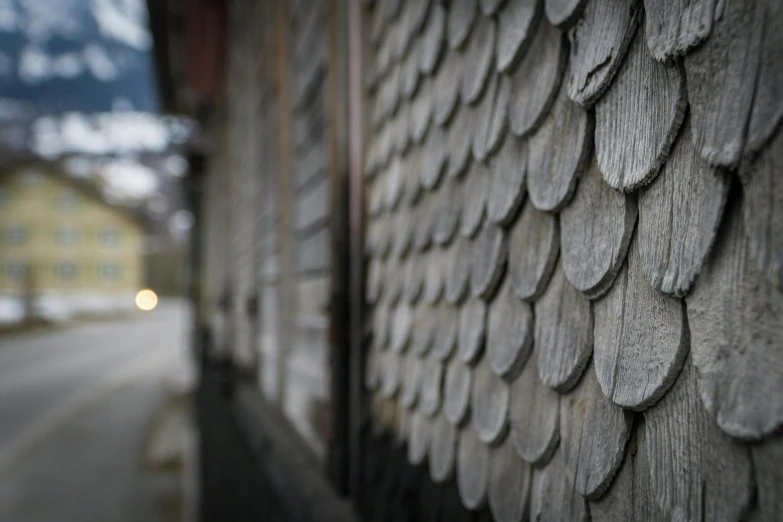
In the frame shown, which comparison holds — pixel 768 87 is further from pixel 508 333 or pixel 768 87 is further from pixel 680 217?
pixel 508 333

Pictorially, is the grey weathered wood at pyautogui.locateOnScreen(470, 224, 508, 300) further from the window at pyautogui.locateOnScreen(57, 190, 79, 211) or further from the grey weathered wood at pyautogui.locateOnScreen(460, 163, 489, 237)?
the window at pyautogui.locateOnScreen(57, 190, 79, 211)

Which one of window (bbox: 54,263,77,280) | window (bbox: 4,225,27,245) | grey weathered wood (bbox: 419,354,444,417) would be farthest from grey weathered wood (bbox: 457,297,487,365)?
window (bbox: 54,263,77,280)

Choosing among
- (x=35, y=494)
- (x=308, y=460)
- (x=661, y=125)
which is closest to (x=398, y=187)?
(x=661, y=125)

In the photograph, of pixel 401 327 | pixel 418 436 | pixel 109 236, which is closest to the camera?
pixel 418 436

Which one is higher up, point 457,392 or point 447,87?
point 447,87

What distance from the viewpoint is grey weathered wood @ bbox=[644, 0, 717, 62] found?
0.56 meters

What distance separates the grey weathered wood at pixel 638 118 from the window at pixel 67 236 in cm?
4637

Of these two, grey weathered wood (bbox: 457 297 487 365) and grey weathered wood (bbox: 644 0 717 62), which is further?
grey weathered wood (bbox: 457 297 487 365)

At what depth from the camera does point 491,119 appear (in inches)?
40.3

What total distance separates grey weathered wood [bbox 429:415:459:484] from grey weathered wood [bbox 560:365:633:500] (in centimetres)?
39

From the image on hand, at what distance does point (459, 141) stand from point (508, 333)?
42cm

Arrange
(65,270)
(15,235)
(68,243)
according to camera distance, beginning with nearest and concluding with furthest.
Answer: (15,235), (68,243), (65,270)

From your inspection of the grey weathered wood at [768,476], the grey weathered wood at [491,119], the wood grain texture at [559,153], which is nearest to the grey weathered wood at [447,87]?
the grey weathered wood at [491,119]

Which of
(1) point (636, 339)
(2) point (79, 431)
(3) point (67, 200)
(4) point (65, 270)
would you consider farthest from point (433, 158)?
(4) point (65, 270)
